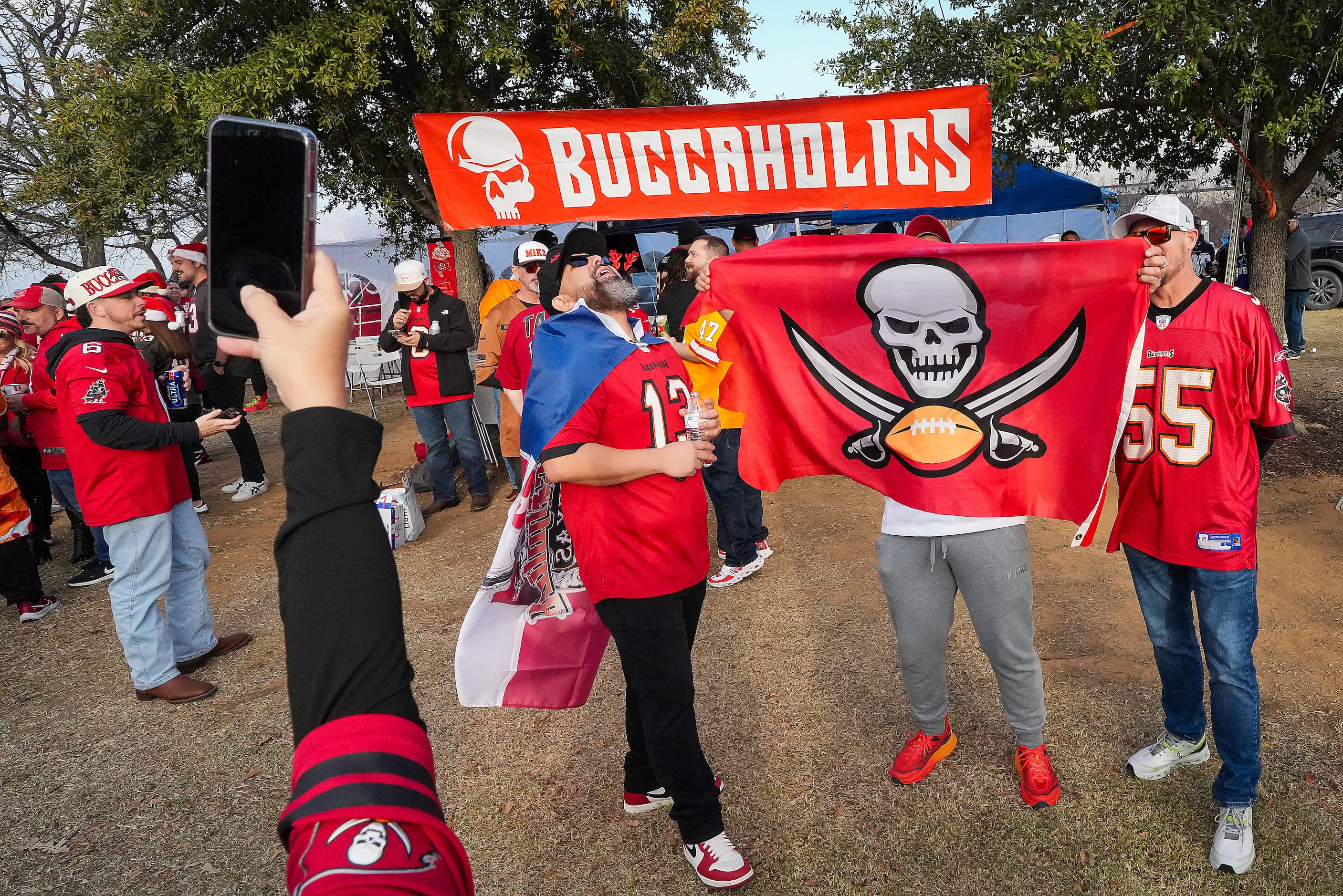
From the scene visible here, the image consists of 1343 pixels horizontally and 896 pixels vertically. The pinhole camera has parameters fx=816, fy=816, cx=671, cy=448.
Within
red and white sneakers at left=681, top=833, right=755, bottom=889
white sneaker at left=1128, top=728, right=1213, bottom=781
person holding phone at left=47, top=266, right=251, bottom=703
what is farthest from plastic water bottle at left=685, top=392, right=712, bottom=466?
person holding phone at left=47, top=266, right=251, bottom=703

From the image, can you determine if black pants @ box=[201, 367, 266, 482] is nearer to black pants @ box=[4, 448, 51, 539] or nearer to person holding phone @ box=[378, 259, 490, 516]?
black pants @ box=[4, 448, 51, 539]

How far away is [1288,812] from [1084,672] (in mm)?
1116

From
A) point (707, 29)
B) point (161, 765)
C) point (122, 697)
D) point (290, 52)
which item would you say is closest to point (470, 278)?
point (290, 52)

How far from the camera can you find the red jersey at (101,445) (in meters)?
4.35

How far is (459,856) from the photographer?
100cm

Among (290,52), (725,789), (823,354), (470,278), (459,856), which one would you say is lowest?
(725,789)

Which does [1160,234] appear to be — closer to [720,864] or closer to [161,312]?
[720,864]

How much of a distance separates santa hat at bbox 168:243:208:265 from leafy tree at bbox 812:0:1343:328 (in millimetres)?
6141

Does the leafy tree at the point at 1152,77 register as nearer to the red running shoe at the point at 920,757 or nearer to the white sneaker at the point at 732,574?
the white sneaker at the point at 732,574

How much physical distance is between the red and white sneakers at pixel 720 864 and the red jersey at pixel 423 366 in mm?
5517

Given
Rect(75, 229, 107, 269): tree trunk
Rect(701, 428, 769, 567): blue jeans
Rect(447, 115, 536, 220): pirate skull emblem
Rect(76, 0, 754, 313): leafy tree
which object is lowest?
Rect(701, 428, 769, 567): blue jeans

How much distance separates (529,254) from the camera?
7.03m

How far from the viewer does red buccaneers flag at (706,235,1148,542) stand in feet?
9.34

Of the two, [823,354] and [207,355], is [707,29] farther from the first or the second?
[823,354]
